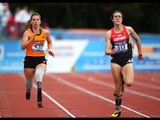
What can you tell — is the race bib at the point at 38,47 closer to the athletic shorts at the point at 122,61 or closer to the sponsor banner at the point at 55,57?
the athletic shorts at the point at 122,61

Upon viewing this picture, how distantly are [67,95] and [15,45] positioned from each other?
11.4 metres

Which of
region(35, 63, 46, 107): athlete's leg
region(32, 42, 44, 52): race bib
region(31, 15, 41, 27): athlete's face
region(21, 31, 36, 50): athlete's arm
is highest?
region(31, 15, 41, 27): athlete's face

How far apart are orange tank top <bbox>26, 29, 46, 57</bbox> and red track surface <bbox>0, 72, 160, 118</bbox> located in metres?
1.41

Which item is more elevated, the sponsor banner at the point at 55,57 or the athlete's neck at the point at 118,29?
the athlete's neck at the point at 118,29

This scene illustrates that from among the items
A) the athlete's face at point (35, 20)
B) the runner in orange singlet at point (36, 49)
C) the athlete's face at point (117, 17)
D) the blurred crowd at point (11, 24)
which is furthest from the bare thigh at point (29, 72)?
the blurred crowd at point (11, 24)

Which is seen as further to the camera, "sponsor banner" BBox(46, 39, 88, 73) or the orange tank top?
"sponsor banner" BBox(46, 39, 88, 73)

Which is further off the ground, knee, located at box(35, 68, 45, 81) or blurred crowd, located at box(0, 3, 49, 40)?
blurred crowd, located at box(0, 3, 49, 40)

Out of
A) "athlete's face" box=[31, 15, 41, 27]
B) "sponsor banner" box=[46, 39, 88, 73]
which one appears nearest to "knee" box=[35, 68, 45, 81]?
"athlete's face" box=[31, 15, 41, 27]

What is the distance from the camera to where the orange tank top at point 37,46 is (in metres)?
13.6

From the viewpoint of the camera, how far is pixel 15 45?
96.2 feet

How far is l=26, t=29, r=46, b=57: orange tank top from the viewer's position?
1358cm

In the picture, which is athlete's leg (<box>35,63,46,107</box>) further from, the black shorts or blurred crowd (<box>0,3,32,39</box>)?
blurred crowd (<box>0,3,32,39</box>)

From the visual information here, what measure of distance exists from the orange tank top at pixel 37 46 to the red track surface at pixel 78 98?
4.62 feet

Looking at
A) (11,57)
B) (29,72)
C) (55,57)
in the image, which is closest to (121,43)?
(29,72)
